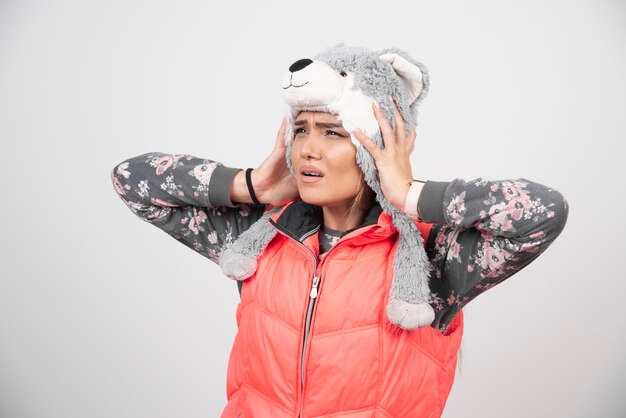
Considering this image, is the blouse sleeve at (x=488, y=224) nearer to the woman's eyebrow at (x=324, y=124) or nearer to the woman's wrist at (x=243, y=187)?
the woman's eyebrow at (x=324, y=124)

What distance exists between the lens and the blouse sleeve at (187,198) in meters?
1.79

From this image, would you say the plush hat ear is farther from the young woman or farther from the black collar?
the black collar

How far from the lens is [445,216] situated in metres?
1.47

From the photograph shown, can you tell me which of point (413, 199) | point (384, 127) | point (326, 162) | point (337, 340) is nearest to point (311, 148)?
point (326, 162)

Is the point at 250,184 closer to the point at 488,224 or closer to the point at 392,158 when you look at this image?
the point at 392,158

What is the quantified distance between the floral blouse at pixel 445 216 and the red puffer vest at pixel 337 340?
0.40ft

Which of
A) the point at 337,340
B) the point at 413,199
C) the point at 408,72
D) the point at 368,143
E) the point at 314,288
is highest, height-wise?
the point at 408,72

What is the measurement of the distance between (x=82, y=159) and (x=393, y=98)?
195 cm

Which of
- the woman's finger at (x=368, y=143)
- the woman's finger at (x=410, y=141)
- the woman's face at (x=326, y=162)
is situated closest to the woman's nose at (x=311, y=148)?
the woman's face at (x=326, y=162)

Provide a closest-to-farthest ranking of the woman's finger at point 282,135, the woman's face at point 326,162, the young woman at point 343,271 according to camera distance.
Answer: the young woman at point 343,271
the woman's face at point 326,162
the woman's finger at point 282,135

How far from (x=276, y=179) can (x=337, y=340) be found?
A: 46 cm

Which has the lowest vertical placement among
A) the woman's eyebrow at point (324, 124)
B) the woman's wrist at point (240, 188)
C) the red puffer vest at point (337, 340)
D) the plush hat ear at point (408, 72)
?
the red puffer vest at point (337, 340)

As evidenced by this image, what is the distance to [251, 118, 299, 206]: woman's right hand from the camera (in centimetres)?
179

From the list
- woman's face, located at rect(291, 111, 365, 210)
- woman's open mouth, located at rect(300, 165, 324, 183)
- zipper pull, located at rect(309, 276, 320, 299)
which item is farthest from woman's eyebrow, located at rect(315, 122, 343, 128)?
zipper pull, located at rect(309, 276, 320, 299)
